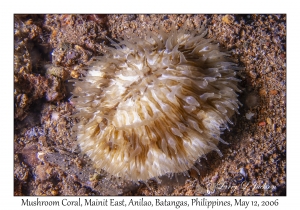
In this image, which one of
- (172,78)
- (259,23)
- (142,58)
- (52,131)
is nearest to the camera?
(172,78)

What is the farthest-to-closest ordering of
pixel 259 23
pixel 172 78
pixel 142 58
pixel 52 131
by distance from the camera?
pixel 52 131 → pixel 259 23 → pixel 142 58 → pixel 172 78

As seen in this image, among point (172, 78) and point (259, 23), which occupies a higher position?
point (259, 23)

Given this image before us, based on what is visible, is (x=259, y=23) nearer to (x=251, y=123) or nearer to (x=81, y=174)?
(x=251, y=123)

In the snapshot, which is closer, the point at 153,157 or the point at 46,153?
the point at 153,157

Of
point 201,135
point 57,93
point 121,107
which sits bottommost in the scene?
point 201,135

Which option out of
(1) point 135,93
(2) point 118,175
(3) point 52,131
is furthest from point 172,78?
(3) point 52,131

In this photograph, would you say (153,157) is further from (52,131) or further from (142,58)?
(52,131)
